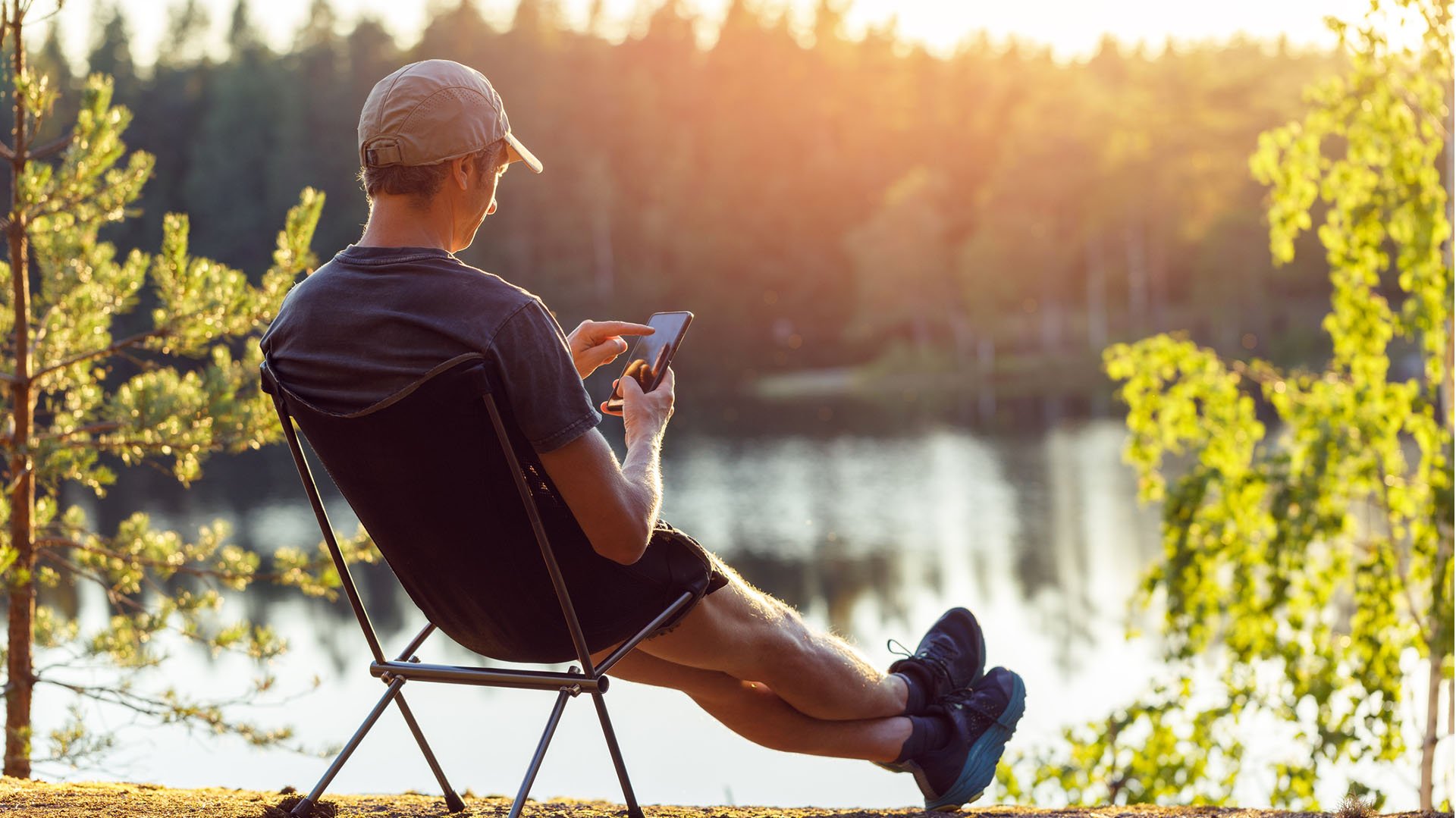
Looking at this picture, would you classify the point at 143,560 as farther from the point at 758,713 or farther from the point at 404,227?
the point at 404,227

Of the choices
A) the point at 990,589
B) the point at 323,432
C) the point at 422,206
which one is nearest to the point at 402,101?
the point at 422,206

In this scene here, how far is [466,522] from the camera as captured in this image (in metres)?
1.77

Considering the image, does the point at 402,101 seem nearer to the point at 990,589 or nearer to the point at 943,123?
the point at 990,589

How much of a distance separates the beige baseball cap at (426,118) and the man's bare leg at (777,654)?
70cm

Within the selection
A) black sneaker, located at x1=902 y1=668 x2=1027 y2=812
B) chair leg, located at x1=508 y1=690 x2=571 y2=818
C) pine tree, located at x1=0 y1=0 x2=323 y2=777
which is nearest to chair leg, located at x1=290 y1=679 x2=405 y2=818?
chair leg, located at x1=508 y1=690 x2=571 y2=818

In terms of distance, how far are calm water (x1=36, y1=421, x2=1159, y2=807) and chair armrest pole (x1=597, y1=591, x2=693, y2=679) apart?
5.15ft

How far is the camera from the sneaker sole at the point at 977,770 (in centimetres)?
227

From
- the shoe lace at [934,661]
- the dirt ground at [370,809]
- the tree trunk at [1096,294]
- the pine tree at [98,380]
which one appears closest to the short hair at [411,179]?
the dirt ground at [370,809]

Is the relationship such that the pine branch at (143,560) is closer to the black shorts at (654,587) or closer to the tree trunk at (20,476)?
the tree trunk at (20,476)

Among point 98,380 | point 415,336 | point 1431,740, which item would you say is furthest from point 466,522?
point 1431,740

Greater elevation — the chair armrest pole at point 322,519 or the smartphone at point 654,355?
the smartphone at point 654,355

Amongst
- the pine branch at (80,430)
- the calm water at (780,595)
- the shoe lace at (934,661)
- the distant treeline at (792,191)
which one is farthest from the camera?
the distant treeline at (792,191)

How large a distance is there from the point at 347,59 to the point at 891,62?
2234 centimetres

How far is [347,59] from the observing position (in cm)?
3519
